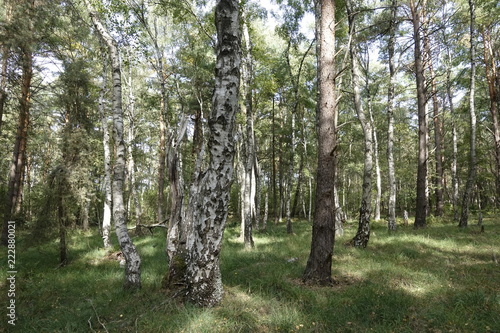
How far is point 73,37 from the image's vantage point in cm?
1147

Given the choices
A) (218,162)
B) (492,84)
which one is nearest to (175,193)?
(218,162)

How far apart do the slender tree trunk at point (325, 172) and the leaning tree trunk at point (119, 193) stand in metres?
3.82

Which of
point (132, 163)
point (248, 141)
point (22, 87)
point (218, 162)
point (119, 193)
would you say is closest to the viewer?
point (218, 162)

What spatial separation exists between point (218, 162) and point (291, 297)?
2924mm

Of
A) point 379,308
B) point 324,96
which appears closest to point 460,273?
point 379,308

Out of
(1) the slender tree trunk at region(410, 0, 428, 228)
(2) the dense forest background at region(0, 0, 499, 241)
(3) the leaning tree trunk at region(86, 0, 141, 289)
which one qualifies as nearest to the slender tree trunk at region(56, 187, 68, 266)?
(2) the dense forest background at region(0, 0, 499, 241)

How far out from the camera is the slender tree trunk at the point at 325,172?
5262mm

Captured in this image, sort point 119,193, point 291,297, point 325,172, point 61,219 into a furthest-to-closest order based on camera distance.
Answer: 1. point 61,219
2. point 119,193
3. point 325,172
4. point 291,297

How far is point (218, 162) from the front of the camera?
13.3 ft

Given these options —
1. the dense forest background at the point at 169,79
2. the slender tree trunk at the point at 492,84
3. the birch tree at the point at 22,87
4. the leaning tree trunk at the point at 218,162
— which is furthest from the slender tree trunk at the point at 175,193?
the slender tree trunk at the point at 492,84

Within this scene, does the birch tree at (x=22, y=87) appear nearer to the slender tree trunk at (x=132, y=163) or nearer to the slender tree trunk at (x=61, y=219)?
the slender tree trunk at (x=61, y=219)

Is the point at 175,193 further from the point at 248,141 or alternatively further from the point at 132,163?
the point at 132,163

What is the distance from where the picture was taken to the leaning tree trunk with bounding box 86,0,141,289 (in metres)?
5.42

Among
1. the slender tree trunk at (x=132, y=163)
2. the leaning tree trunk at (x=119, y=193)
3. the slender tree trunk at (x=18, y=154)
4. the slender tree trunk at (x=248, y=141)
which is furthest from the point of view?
the slender tree trunk at (x=132, y=163)
